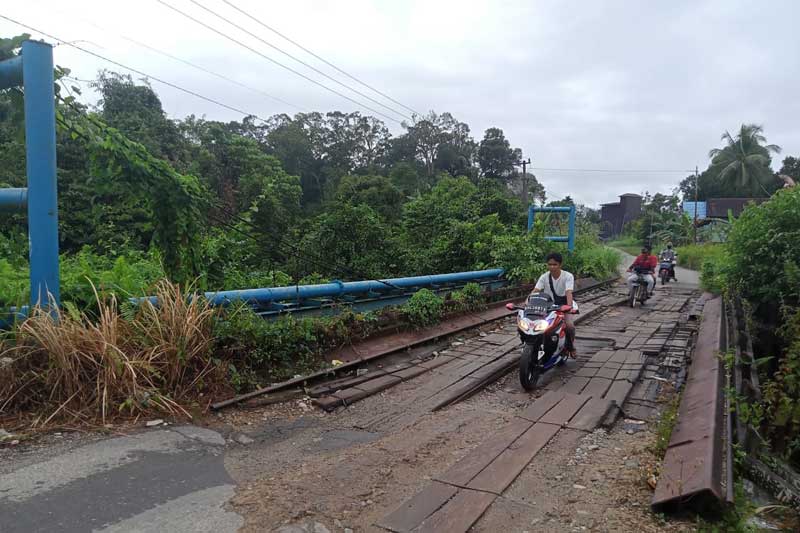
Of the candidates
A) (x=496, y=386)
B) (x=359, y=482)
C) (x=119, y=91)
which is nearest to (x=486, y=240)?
(x=496, y=386)

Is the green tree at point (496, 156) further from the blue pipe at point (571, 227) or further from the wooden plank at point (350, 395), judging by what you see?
the wooden plank at point (350, 395)

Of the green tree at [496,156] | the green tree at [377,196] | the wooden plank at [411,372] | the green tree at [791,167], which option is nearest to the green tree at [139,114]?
the green tree at [377,196]

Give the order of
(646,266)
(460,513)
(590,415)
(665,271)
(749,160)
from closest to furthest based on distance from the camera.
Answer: (460,513)
(590,415)
(646,266)
(665,271)
(749,160)

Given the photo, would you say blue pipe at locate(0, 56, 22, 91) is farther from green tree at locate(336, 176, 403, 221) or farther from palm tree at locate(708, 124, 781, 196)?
palm tree at locate(708, 124, 781, 196)

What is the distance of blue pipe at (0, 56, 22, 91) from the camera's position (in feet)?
15.2

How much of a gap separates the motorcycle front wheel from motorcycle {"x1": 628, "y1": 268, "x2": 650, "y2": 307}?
288 inches

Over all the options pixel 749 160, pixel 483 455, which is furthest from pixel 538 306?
pixel 749 160

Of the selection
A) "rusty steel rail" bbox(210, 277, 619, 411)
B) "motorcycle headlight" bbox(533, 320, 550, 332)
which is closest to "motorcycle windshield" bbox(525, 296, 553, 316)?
"motorcycle headlight" bbox(533, 320, 550, 332)

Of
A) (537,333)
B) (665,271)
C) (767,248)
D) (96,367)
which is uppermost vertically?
(767,248)

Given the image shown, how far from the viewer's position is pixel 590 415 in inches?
193

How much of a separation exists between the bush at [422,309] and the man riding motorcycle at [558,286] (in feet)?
6.19

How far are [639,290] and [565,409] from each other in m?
8.11

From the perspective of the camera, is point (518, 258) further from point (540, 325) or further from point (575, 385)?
point (540, 325)

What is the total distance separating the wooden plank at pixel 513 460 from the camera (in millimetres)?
3508
